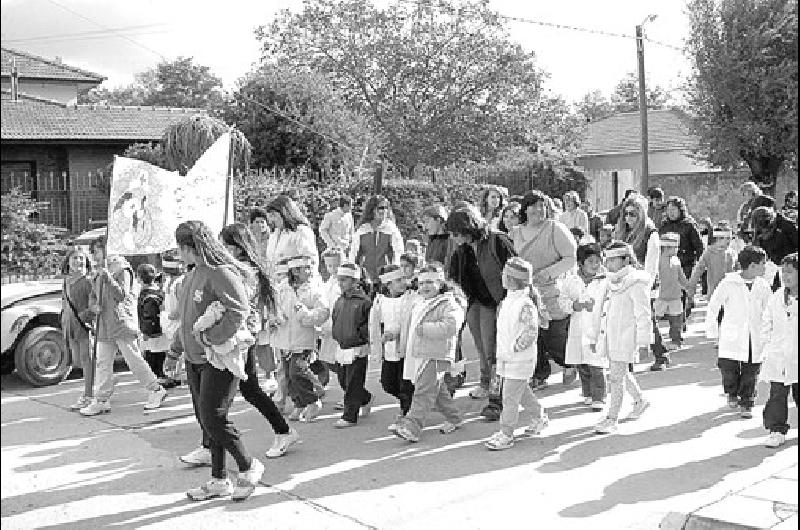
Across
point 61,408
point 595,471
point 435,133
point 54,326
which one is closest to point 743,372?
point 595,471

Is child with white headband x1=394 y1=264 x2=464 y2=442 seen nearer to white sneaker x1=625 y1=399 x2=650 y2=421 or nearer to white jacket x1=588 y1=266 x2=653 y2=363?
white jacket x1=588 y1=266 x2=653 y2=363

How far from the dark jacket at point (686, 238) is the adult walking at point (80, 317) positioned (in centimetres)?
649

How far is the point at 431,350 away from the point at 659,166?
85.9ft

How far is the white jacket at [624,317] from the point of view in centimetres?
699

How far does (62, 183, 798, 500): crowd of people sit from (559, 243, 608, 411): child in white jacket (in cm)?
2

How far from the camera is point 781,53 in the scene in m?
6.20

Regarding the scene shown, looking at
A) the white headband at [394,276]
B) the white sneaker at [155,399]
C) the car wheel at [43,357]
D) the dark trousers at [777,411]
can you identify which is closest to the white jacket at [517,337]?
the white headband at [394,276]

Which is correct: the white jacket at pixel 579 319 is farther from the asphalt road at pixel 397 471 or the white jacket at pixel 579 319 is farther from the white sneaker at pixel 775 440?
the white sneaker at pixel 775 440

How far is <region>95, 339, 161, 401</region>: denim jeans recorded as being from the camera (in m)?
8.21

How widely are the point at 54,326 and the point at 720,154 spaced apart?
7861 millimetres

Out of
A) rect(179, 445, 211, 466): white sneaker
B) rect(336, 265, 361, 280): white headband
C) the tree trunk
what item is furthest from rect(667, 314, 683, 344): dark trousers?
rect(179, 445, 211, 466): white sneaker

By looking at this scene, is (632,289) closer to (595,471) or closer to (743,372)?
(743,372)

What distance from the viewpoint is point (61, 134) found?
15.2 meters

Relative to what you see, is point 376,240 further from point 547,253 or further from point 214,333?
point 214,333
